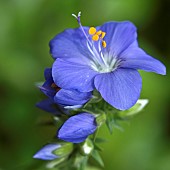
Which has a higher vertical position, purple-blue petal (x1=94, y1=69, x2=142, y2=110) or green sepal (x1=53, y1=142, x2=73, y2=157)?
purple-blue petal (x1=94, y1=69, x2=142, y2=110)

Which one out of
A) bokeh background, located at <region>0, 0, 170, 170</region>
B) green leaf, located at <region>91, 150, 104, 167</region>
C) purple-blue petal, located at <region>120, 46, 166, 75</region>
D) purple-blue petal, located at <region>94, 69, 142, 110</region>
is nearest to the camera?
purple-blue petal, located at <region>94, 69, 142, 110</region>

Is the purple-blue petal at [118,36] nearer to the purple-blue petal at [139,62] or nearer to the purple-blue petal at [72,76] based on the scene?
the purple-blue petal at [139,62]

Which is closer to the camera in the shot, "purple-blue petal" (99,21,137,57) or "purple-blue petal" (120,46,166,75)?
"purple-blue petal" (120,46,166,75)

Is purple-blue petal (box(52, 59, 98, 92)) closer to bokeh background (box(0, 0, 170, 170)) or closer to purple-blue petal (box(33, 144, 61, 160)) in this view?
purple-blue petal (box(33, 144, 61, 160))

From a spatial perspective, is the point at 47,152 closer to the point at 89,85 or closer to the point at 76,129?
the point at 76,129

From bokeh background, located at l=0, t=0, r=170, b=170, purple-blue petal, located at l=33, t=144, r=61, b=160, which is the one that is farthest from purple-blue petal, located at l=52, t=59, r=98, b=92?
bokeh background, located at l=0, t=0, r=170, b=170

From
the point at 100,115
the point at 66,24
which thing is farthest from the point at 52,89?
the point at 66,24

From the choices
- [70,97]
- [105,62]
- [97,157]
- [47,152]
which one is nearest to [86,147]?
[97,157]
